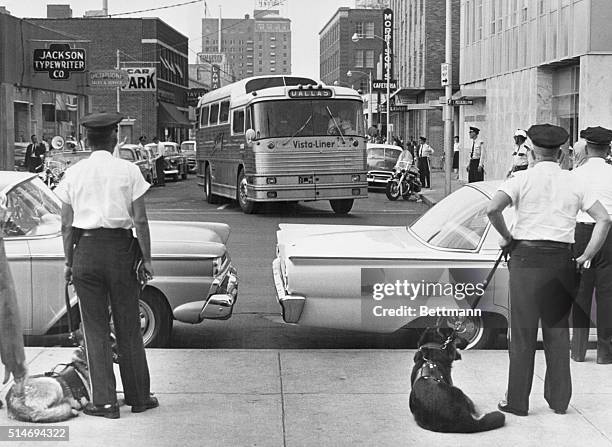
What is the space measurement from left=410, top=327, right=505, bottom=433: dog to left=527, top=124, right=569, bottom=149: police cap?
1.41m

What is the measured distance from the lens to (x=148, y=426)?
6363mm

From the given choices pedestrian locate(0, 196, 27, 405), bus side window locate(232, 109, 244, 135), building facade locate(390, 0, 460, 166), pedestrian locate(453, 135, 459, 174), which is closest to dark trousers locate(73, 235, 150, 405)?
pedestrian locate(0, 196, 27, 405)

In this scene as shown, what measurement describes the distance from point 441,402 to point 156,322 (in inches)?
122

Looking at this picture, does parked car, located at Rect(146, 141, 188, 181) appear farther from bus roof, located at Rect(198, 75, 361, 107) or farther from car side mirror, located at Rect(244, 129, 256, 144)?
car side mirror, located at Rect(244, 129, 256, 144)

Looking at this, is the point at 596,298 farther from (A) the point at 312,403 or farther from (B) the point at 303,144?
(B) the point at 303,144

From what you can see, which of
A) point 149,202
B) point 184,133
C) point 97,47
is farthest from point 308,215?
point 184,133

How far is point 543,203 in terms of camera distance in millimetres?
6504

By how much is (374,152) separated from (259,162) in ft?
35.1

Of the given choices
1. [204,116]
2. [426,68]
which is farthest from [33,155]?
[426,68]

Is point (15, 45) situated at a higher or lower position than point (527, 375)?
higher

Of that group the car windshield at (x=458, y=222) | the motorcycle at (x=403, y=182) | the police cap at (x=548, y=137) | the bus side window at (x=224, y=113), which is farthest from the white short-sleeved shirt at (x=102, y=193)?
the motorcycle at (x=403, y=182)

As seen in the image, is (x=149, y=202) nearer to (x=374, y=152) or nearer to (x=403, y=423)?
(x=374, y=152)

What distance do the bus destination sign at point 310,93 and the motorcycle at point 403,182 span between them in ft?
23.9

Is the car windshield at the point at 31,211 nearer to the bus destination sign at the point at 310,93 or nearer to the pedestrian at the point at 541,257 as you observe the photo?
the pedestrian at the point at 541,257
